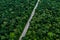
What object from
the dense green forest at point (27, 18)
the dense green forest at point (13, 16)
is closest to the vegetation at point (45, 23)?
the dense green forest at point (27, 18)

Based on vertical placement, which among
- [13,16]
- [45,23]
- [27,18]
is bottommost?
[45,23]

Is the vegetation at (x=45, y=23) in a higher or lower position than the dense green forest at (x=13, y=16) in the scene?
lower

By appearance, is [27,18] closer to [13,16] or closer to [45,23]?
[13,16]

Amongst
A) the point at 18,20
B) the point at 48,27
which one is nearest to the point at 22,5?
the point at 18,20

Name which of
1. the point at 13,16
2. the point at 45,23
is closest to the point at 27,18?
the point at 13,16

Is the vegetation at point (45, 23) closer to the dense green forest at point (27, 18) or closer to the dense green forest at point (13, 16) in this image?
the dense green forest at point (27, 18)

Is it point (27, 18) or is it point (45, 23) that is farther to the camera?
point (27, 18)
